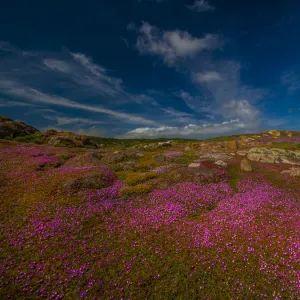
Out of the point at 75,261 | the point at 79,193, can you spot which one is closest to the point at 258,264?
the point at 75,261

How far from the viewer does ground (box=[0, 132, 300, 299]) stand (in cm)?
781

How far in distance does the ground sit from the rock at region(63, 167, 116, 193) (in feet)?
0.33

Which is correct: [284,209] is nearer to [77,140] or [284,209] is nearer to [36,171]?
[36,171]

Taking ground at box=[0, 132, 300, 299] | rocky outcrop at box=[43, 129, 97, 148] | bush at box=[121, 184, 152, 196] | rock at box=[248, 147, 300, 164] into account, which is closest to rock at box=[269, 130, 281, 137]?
rock at box=[248, 147, 300, 164]

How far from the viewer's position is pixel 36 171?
2109 cm

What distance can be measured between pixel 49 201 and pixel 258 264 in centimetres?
1482

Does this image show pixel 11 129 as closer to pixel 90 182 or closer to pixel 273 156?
pixel 90 182

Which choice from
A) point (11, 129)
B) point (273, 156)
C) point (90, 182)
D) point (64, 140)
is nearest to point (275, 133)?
point (273, 156)

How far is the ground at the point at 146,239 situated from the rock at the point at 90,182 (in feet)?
0.33

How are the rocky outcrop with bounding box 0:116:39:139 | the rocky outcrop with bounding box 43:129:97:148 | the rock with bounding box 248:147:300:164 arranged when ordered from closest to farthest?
the rock with bounding box 248:147:300:164 < the rocky outcrop with bounding box 43:129:97:148 < the rocky outcrop with bounding box 0:116:39:139

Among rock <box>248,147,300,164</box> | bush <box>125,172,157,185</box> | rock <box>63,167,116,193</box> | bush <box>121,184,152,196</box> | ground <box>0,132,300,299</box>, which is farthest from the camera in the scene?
rock <box>248,147,300,164</box>

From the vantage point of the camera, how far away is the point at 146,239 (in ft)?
35.2

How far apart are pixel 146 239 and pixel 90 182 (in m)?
9.20

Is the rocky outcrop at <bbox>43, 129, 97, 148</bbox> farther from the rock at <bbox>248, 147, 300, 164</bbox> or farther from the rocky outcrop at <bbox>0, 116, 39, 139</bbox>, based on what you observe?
the rock at <bbox>248, 147, 300, 164</bbox>
